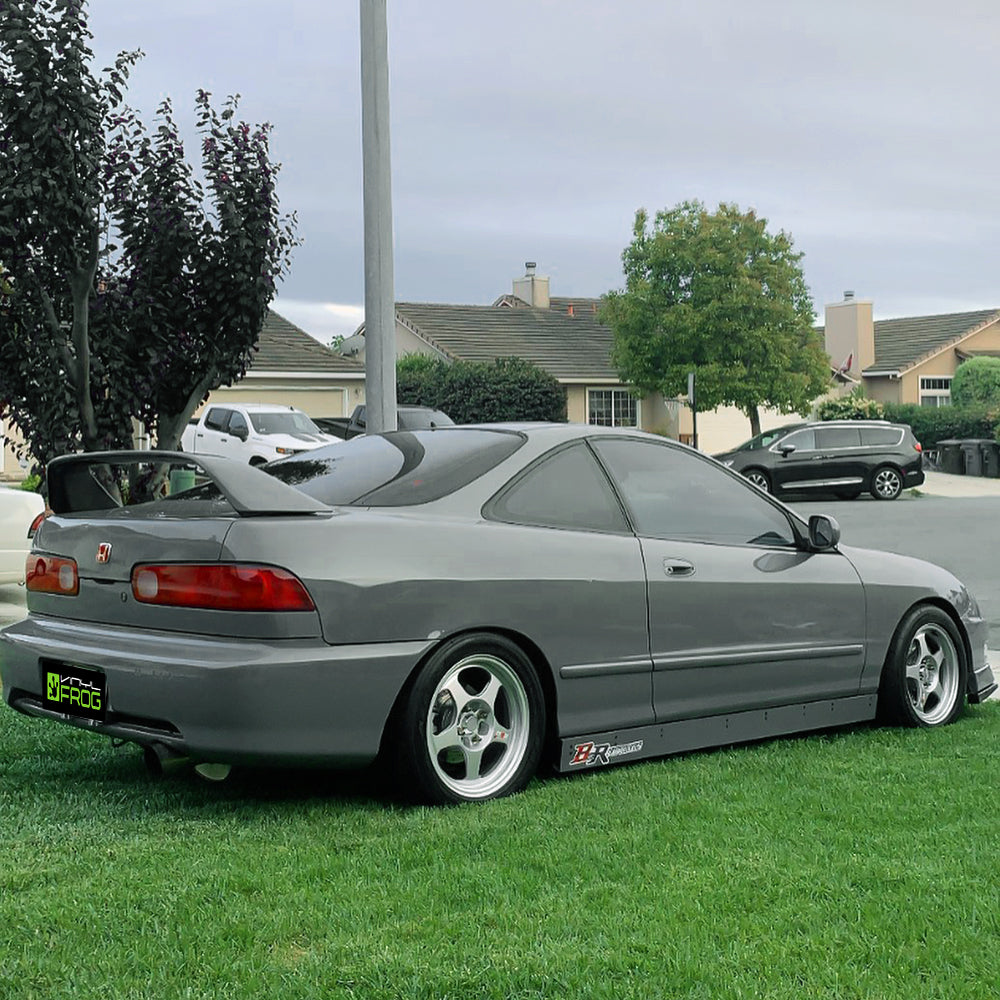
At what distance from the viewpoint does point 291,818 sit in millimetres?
4973

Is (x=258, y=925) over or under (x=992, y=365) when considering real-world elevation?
under

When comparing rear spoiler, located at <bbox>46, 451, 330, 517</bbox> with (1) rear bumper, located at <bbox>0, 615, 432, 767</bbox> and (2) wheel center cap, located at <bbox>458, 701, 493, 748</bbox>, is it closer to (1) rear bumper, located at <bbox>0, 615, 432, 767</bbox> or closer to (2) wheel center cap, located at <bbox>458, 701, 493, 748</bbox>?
(1) rear bumper, located at <bbox>0, 615, 432, 767</bbox>

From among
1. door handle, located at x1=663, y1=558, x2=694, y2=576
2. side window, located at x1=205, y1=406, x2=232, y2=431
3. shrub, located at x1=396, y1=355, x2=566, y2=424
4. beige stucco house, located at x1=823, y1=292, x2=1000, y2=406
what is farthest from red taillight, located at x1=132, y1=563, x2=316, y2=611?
beige stucco house, located at x1=823, y1=292, x2=1000, y2=406

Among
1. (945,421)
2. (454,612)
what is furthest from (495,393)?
(454,612)

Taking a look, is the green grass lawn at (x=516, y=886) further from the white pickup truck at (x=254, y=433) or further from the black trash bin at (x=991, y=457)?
the black trash bin at (x=991, y=457)

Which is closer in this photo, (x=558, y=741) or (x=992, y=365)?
(x=558, y=741)

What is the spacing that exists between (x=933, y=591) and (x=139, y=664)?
381 centimetres

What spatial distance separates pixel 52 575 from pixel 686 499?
8.38 ft

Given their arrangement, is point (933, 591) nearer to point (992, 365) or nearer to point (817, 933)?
point (817, 933)

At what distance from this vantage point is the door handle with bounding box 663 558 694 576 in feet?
19.4

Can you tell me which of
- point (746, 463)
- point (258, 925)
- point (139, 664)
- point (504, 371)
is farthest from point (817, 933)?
point (504, 371)

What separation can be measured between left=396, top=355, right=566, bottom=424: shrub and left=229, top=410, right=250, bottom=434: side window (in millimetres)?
13037

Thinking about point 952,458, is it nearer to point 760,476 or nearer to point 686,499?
point 760,476

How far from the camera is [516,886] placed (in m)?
4.14
